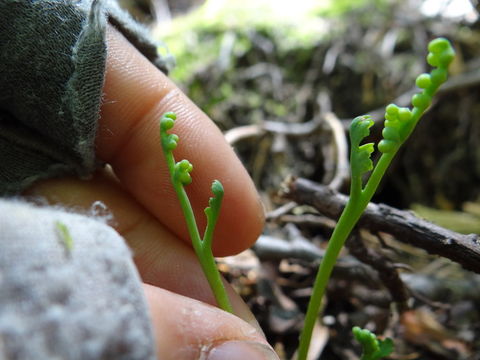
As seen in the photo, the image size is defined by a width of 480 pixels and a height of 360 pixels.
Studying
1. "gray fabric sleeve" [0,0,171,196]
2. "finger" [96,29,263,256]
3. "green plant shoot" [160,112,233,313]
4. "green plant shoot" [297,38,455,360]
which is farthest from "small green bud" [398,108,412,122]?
"gray fabric sleeve" [0,0,171,196]

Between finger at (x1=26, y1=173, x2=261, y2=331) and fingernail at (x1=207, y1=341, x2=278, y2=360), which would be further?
finger at (x1=26, y1=173, x2=261, y2=331)

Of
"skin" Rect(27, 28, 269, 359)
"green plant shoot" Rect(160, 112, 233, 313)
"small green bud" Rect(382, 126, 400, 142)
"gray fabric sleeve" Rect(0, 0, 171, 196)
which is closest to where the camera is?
"small green bud" Rect(382, 126, 400, 142)

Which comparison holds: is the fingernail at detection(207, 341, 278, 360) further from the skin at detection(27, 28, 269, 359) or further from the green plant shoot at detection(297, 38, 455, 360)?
the skin at detection(27, 28, 269, 359)

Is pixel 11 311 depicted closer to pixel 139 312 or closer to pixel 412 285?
pixel 139 312

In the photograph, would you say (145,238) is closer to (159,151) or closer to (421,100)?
(159,151)

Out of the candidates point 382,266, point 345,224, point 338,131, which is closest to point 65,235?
point 345,224

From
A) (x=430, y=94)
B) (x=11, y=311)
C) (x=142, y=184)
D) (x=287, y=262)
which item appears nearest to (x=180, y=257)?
(x=142, y=184)

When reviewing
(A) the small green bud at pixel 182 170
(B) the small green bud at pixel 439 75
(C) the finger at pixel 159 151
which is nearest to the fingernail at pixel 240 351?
(A) the small green bud at pixel 182 170
